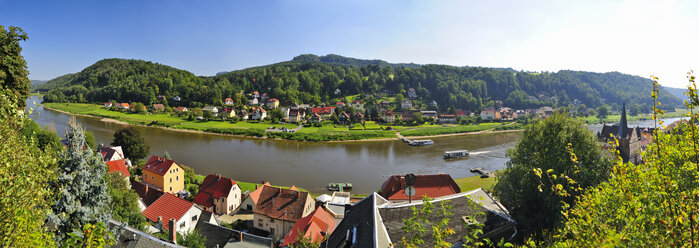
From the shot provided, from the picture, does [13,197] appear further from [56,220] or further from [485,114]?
[485,114]

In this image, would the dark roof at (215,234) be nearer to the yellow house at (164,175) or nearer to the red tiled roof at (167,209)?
the red tiled roof at (167,209)

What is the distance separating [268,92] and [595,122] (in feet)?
291

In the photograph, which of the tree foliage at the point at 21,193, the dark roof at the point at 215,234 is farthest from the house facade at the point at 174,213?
the tree foliage at the point at 21,193

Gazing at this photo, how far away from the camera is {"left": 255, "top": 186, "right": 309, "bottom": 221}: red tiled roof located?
53.4 feet

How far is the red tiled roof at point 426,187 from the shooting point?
1859 centimetres

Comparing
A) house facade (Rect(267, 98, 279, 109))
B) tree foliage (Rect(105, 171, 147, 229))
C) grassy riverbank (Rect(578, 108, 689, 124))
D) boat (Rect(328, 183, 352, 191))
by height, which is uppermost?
house facade (Rect(267, 98, 279, 109))

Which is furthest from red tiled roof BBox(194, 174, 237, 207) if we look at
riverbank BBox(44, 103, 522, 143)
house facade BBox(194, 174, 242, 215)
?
riverbank BBox(44, 103, 522, 143)

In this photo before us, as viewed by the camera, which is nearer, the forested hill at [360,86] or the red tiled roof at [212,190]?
the red tiled roof at [212,190]

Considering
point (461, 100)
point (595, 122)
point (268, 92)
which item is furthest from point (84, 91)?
point (595, 122)

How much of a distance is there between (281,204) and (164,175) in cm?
895

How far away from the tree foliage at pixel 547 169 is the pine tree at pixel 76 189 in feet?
44.2

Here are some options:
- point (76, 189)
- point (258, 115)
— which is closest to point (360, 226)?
point (76, 189)

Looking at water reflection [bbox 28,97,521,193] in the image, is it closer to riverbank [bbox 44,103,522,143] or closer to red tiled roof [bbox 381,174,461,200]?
riverbank [bbox 44,103,522,143]

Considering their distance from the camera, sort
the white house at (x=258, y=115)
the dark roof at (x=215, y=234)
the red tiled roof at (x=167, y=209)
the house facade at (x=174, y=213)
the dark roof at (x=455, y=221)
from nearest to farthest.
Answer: the dark roof at (x=455, y=221)
the dark roof at (x=215, y=234)
the house facade at (x=174, y=213)
the red tiled roof at (x=167, y=209)
the white house at (x=258, y=115)
